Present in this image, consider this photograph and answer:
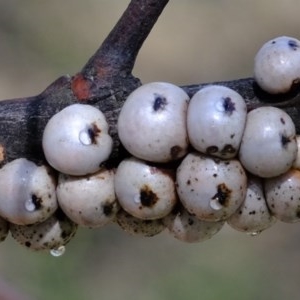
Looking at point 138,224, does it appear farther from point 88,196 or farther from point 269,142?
point 269,142

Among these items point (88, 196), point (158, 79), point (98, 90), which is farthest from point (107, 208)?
point (158, 79)

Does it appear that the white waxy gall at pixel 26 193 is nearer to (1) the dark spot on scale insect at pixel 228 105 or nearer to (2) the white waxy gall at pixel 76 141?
(2) the white waxy gall at pixel 76 141

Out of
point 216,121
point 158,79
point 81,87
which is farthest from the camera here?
point 158,79

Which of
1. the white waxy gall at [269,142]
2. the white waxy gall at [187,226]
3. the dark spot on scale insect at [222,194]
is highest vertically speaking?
the white waxy gall at [269,142]

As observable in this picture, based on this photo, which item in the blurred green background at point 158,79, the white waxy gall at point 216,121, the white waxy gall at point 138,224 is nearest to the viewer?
the white waxy gall at point 216,121

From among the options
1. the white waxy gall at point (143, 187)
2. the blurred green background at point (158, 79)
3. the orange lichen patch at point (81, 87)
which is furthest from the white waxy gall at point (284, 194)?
the blurred green background at point (158, 79)

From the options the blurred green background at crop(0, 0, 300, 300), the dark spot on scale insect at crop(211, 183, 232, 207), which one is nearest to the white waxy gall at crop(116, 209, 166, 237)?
the dark spot on scale insect at crop(211, 183, 232, 207)
